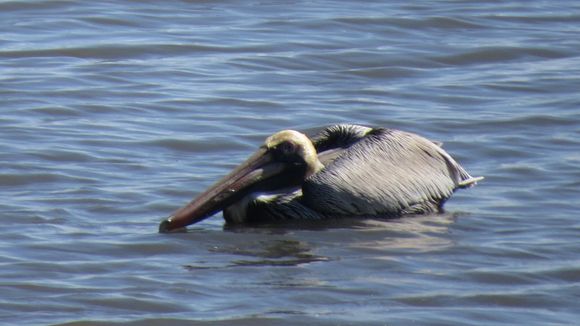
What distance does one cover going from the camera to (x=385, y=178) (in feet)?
25.6

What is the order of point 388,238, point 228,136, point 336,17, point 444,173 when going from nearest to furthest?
point 388,238 → point 444,173 → point 228,136 → point 336,17

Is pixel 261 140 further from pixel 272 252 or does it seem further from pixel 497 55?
pixel 497 55

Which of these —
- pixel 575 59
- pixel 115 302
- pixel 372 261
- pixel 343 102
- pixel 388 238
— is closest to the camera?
pixel 115 302

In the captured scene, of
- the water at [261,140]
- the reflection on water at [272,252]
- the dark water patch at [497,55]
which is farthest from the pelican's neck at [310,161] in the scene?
the dark water patch at [497,55]

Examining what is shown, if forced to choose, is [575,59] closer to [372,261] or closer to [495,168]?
[495,168]

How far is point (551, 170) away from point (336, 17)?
15.7ft

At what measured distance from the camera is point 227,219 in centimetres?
774

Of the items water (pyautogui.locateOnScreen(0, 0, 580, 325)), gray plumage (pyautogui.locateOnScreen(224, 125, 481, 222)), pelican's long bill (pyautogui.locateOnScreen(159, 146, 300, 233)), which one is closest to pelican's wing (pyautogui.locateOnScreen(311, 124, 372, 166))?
gray plumage (pyautogui.locateOnScreen(224, 125, 481, 222))

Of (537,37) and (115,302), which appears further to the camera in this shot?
(537,37)

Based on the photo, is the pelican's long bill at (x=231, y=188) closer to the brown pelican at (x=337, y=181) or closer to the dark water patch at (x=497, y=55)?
the brown pelican at (x=337, y=181)

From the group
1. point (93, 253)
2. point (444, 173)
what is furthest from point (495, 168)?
point (93, 253)

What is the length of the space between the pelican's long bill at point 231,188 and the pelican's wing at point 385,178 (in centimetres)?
22

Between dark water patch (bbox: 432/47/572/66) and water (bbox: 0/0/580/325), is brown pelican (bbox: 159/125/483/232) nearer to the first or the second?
water (bbox: 0/0/580/325)

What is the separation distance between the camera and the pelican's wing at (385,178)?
Result: 7633 mm
